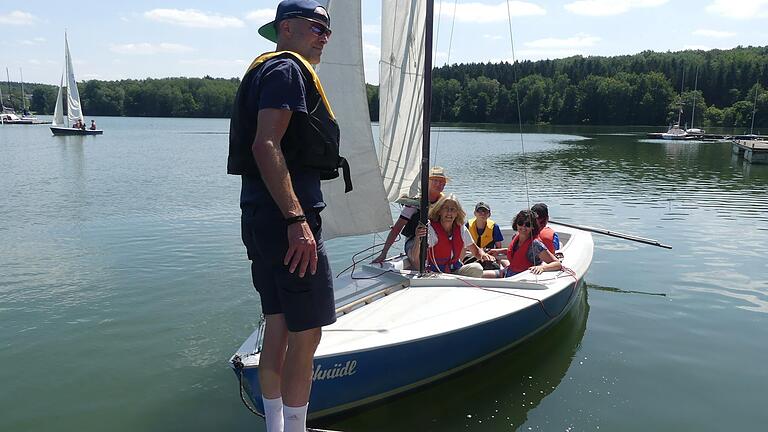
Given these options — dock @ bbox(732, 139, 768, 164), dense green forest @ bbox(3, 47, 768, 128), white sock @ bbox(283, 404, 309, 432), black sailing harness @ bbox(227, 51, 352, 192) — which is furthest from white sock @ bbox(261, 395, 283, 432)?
dense green forest @ bbox(3, 47, 768, 128)

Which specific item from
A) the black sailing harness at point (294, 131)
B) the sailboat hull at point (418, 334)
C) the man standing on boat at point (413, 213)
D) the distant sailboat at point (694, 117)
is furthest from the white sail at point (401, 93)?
the distant sailboat at point (694, 117)

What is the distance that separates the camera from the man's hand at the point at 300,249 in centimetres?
244

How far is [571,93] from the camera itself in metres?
110

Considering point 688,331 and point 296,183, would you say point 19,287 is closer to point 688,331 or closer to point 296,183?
point 296,183

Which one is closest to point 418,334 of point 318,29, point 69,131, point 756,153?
point 318,29

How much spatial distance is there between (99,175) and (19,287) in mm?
17065

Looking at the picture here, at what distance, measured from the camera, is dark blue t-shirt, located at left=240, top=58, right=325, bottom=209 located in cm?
237

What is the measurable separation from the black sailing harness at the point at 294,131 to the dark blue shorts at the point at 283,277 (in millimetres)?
224

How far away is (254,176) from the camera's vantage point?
2.59m

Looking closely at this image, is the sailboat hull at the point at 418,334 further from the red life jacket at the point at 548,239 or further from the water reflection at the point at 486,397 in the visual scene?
the red life jacket at the point at 548,239

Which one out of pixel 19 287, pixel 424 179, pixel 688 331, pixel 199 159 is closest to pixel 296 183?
pixel 424 179

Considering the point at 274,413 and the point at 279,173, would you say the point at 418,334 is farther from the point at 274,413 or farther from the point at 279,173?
the point at 279,173

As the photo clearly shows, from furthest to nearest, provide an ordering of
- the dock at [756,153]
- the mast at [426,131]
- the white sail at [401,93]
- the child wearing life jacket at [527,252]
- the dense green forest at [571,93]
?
the dense green forest at [571,93] → the dock at [756,153] → the child wearing life jacket at [527,252] → the white sail at [401,93] → the mast at [426,131]

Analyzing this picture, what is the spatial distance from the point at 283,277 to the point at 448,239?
3.96 m
